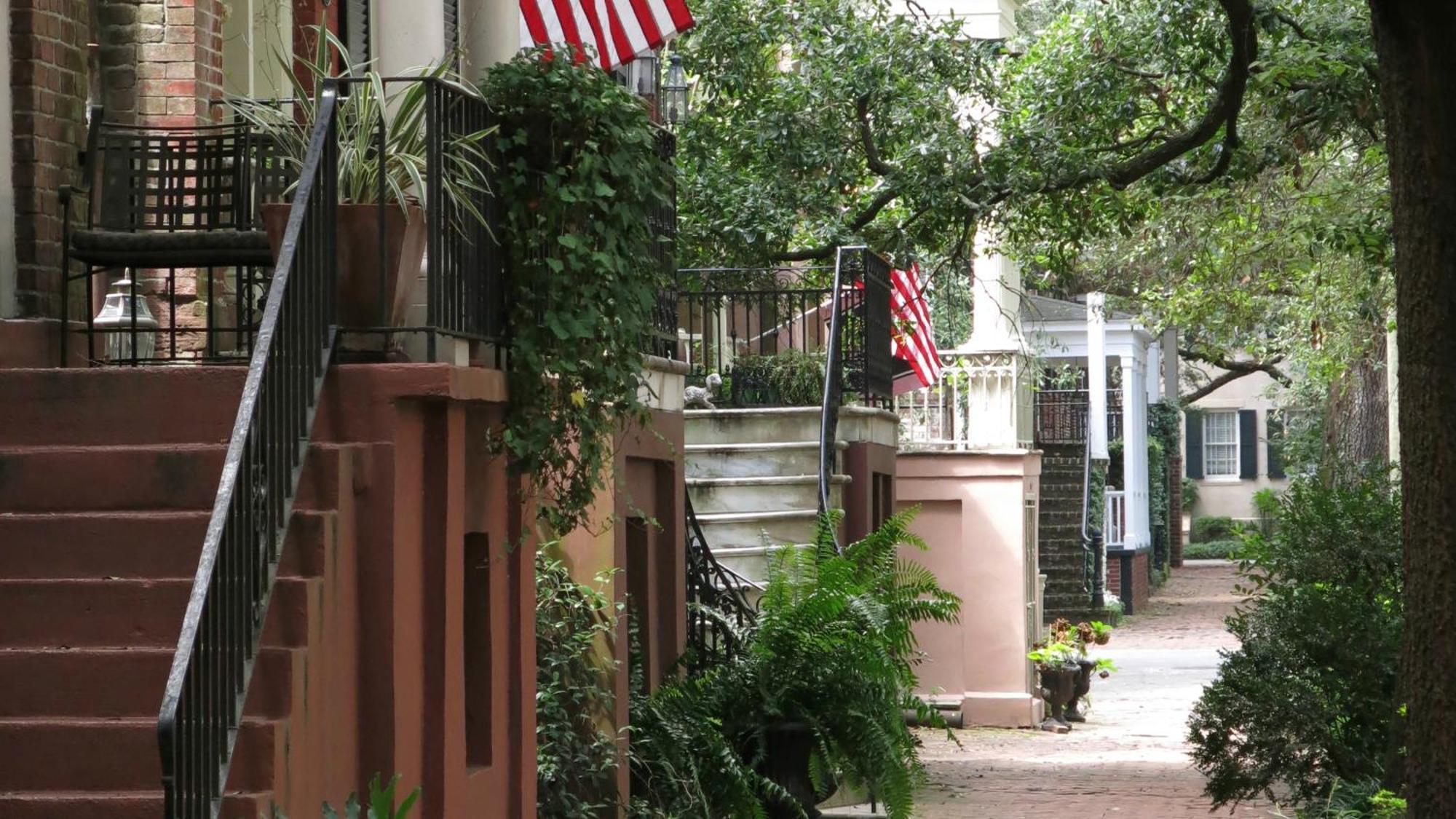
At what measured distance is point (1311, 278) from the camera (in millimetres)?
19047

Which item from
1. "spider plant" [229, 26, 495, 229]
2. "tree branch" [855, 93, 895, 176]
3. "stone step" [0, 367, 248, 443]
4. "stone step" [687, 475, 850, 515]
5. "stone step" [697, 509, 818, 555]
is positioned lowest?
"stone step" [697, 509, 818, 555]

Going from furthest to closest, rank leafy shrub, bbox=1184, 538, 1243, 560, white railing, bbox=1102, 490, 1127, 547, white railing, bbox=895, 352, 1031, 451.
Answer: leafy shrub, bbox=1184, 538, 1243, 560 < white railing, bbox=1102, 490, 1127, 547 < white railing, bbox=895, 352, 1031, 451

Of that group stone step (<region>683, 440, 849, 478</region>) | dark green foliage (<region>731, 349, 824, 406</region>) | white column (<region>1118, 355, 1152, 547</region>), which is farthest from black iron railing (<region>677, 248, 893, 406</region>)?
white column (<region>1118, 355, 1152, 547</region>)

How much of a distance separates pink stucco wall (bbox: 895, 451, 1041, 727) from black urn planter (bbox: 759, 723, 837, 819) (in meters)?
8.52

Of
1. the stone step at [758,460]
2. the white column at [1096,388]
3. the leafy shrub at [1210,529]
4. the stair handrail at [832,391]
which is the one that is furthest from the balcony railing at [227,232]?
the leafy shrub at [1210,529]

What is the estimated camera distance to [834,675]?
34.1ft

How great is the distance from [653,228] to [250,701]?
405cm

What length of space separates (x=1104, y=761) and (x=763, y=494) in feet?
14.2

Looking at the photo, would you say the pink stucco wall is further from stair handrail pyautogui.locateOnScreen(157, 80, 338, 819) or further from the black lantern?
stair handrail pyautogui.locateOnScreen(157, 80, 338, 819)

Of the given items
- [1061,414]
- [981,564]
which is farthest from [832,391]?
[1061,414]

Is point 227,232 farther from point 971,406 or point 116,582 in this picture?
point 971,406

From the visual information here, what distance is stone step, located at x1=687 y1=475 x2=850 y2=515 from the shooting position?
1373 cm

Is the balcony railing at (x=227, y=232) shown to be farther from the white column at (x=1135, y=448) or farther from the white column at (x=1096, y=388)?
the white column at (x=1135, y=448)

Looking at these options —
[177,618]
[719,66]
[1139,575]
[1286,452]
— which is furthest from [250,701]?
[1286,452]
